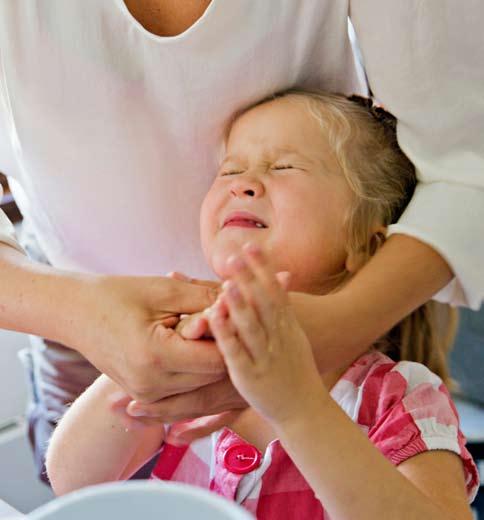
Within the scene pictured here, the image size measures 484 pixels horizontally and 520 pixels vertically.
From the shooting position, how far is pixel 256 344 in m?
0.75

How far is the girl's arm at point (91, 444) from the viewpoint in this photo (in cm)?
110

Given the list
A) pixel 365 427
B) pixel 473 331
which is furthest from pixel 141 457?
pixel 473 331

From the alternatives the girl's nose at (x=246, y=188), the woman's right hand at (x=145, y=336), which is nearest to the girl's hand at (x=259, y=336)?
the woman's right hand at (x=145, y=336)

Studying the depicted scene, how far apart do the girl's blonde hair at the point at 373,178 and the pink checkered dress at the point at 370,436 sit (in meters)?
0.15

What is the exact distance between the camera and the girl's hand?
Result: 753 millimetres

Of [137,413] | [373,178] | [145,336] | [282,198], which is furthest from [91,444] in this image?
[373,178]

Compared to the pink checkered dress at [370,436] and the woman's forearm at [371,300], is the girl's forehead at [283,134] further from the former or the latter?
the pink checkered dress at [370,436]

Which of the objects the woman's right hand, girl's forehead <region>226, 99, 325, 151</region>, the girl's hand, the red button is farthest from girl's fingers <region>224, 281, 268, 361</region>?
girl's forehead <region>226, 99, 325, 151</region>

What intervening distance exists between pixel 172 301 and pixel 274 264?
19cm

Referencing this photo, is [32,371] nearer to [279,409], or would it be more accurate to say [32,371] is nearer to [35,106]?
[35,106]

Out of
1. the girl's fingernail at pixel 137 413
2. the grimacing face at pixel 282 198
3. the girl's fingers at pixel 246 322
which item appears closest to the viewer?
the girl's fingers at pixel 246 322

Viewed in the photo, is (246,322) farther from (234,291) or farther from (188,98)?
(188,98)

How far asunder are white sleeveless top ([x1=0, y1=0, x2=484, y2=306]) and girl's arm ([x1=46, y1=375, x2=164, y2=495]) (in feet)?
Result: 0.79

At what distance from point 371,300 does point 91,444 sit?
40 centimetres
